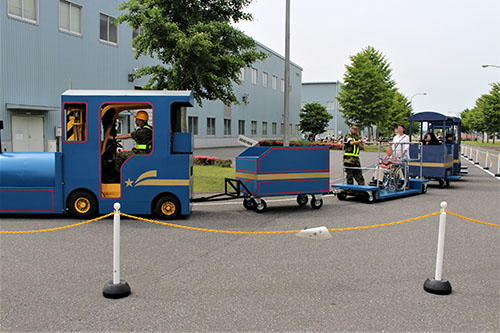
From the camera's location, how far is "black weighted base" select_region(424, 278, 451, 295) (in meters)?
4.85

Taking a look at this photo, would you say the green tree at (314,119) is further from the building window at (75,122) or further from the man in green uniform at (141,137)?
the building window at (75,122)

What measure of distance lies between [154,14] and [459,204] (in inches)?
420

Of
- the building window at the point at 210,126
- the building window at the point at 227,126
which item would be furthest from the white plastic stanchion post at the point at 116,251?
the building window at the point at 227,126

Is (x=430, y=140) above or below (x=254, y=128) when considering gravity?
below

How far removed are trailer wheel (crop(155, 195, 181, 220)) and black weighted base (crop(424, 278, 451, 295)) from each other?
525 cm

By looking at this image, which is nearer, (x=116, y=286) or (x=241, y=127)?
(x=116, y=286)

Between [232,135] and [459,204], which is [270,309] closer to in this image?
[459,204]

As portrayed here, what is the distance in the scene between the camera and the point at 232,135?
156 feet

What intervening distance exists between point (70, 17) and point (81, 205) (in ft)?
61.9

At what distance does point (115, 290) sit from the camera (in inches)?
181

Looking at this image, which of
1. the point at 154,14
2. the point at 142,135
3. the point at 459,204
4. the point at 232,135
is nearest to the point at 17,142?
the point at 154,14

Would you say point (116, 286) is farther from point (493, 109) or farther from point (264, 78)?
point (493, 109)

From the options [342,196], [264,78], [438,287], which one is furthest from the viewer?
[264,78]

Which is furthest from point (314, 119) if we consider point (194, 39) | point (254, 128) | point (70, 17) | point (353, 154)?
point (353, 154)
